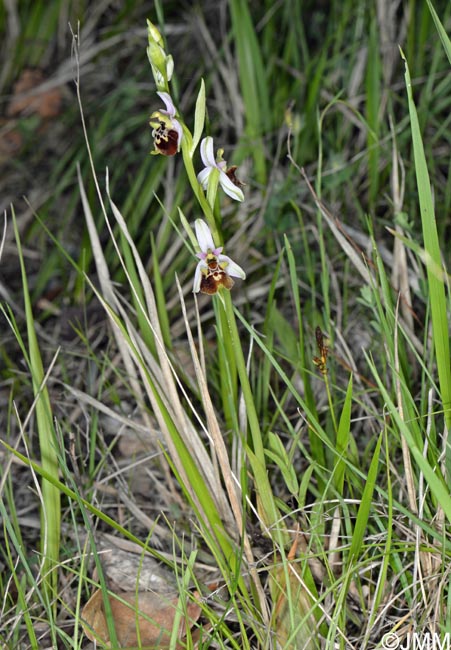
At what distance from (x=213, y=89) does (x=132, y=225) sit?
79 centimetres

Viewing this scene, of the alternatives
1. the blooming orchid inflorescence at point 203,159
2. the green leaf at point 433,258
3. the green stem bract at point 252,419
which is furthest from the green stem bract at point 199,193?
the green leaf at point 433,258

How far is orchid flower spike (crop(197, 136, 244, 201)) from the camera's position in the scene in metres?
1.41

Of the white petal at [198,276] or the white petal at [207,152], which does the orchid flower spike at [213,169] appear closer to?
the white petal at [207,152]

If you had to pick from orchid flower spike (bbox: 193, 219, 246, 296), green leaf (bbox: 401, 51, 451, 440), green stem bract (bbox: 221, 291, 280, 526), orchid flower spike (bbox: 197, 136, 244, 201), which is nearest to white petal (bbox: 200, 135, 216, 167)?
orchid flower spike (bbox: 197, 136, 244, 201)

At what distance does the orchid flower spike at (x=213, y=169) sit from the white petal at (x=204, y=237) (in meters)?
0.07

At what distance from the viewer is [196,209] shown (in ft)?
8.76

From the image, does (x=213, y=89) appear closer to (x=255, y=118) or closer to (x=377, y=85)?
(x=255, y=118)

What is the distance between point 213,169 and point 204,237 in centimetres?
12

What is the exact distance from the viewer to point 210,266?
142 cm

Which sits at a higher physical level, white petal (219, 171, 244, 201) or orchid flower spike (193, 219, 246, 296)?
white petal (219, 171, 244, 201)

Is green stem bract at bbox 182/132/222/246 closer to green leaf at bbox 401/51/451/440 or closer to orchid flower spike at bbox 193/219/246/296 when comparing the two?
orchid flower spike at bbox 193/219/246/296

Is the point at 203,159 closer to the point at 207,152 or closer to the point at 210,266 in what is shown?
the point at 207,152

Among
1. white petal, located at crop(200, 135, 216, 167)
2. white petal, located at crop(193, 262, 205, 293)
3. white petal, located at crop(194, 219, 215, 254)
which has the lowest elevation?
white petal, located at crop(193, 262, 205, 293)

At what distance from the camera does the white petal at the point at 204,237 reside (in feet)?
4.64
